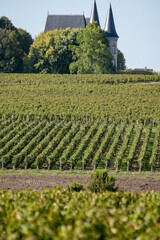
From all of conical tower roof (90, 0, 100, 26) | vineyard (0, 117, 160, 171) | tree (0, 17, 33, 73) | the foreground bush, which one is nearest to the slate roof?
conical tower roof (90, 0, 100, 26)

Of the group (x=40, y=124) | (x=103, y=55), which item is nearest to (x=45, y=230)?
(x=40, y=124)

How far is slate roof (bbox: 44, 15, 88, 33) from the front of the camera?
94.3 metres

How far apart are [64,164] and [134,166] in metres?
5.07

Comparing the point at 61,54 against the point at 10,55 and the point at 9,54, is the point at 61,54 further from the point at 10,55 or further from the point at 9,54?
the point at 9,54

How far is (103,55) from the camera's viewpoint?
77375mm

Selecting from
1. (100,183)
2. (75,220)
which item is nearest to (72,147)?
(100,183)

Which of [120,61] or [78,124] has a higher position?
[120,61]

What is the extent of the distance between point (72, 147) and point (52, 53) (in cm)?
5085

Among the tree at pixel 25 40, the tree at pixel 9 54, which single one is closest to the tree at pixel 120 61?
the tree at pixel 25 40

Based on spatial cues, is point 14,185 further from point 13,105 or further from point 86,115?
point 13,105

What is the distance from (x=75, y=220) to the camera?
9.28 meters

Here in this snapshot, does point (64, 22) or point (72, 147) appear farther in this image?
point (64, 22)

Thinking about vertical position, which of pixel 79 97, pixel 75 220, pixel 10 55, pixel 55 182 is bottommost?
pixel 55 182

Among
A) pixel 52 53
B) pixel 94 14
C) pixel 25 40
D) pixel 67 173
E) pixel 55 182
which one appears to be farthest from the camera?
pixel 25 40
